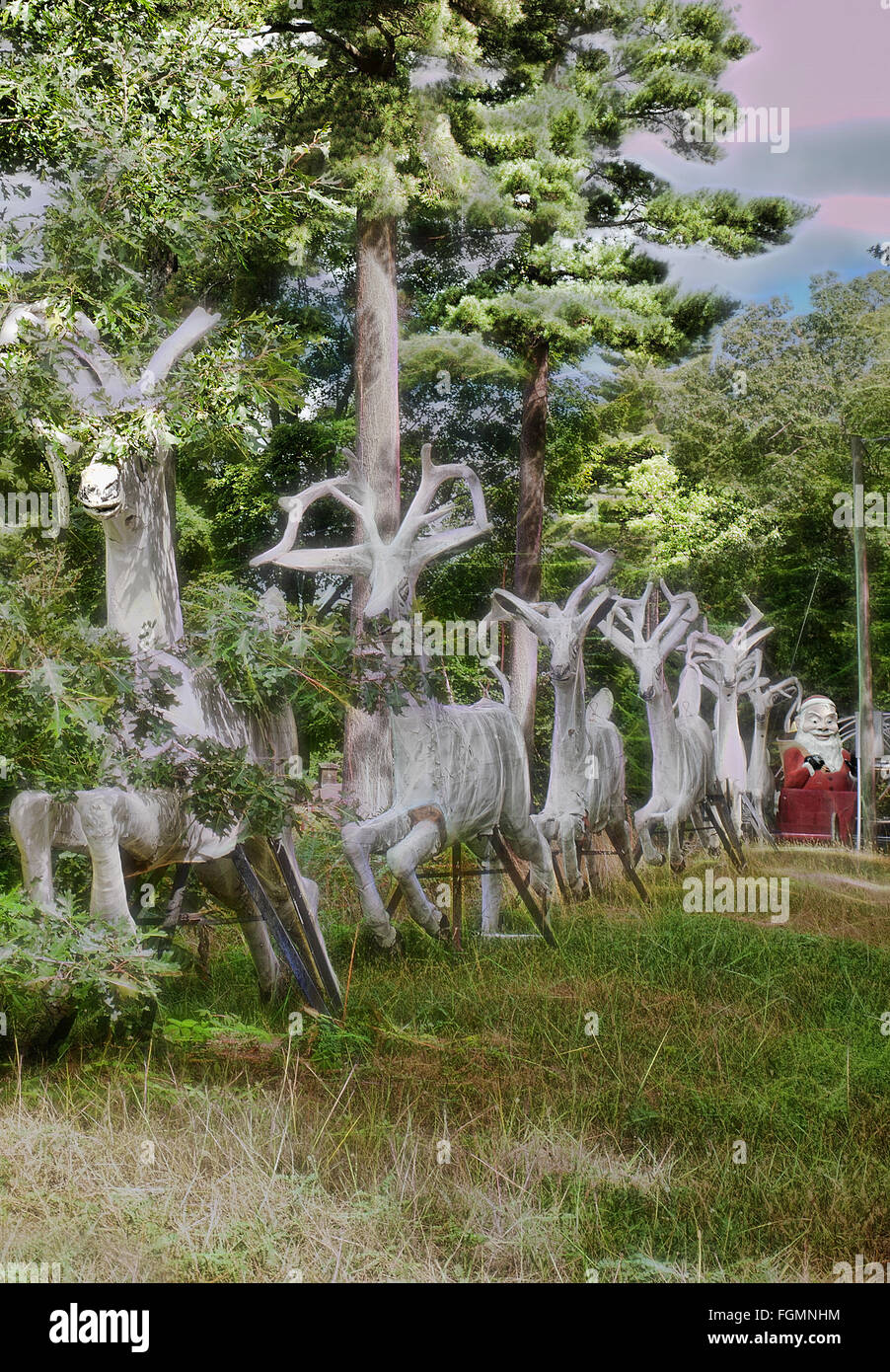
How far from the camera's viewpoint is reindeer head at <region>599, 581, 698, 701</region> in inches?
191

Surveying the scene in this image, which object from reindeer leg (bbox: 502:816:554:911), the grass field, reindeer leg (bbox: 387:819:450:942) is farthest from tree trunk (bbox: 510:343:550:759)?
the grass field

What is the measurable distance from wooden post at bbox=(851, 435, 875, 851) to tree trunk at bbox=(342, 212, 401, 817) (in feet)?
7.20

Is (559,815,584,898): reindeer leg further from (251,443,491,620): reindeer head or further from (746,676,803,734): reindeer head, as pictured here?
(746,676,803,734): reindeer head

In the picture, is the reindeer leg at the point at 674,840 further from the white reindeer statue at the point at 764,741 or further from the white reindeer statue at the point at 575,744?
the white reindeer statue at the point at 764,741

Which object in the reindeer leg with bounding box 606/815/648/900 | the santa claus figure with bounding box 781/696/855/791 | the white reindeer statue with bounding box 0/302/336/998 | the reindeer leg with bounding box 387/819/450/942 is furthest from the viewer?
the santa claus figure with bounding box 781/696/855/791

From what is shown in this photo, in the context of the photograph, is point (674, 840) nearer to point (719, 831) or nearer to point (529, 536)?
point (719, 831)

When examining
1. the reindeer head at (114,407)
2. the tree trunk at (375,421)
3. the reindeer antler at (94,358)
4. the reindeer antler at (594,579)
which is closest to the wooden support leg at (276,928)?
the tree trunk at (375,421)

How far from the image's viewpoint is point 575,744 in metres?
4.50

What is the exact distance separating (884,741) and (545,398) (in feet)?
8.17

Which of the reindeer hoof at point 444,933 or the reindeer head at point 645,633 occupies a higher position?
the reindeer head at point 645,633

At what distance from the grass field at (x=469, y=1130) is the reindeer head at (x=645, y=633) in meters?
1.57

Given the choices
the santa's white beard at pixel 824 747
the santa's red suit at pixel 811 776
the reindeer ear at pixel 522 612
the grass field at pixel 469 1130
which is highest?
the reindeer ear at pixel 522 612

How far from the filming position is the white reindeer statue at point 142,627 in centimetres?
265

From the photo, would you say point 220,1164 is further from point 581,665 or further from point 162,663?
point 581,665
